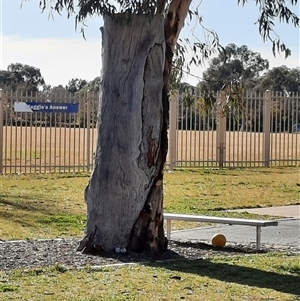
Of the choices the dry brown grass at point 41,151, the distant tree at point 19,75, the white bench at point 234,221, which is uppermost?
the distant tree at point 19,75

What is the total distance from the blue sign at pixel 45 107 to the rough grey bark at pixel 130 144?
12.4m

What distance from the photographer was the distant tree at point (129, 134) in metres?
10.4

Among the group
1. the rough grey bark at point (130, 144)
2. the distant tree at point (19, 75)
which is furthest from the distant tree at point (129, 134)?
the distant tree at point (19, 75)

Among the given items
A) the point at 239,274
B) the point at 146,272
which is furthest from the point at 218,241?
the point at 146,272

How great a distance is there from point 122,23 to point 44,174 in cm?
1263

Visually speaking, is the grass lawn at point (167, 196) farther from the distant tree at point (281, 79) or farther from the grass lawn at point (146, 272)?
the distant tree at point (281, 79)

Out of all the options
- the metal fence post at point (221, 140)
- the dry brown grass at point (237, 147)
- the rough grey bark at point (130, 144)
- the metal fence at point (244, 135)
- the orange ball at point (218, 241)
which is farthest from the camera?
the dry brown grass at point (237, 147)

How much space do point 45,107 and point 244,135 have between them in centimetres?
669

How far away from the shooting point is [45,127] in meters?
23.3

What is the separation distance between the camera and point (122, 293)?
783 cm

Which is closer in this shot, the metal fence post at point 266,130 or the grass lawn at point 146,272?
the grass lawn at point 146,272

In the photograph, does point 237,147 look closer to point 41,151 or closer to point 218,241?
point 41,151

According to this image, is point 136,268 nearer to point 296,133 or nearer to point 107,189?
point 107,189

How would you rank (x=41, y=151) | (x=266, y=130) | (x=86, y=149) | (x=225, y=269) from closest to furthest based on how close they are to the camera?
(x=225, y=269), (x=86, y=149), (x=41, y=151), (x=266, y=130)
